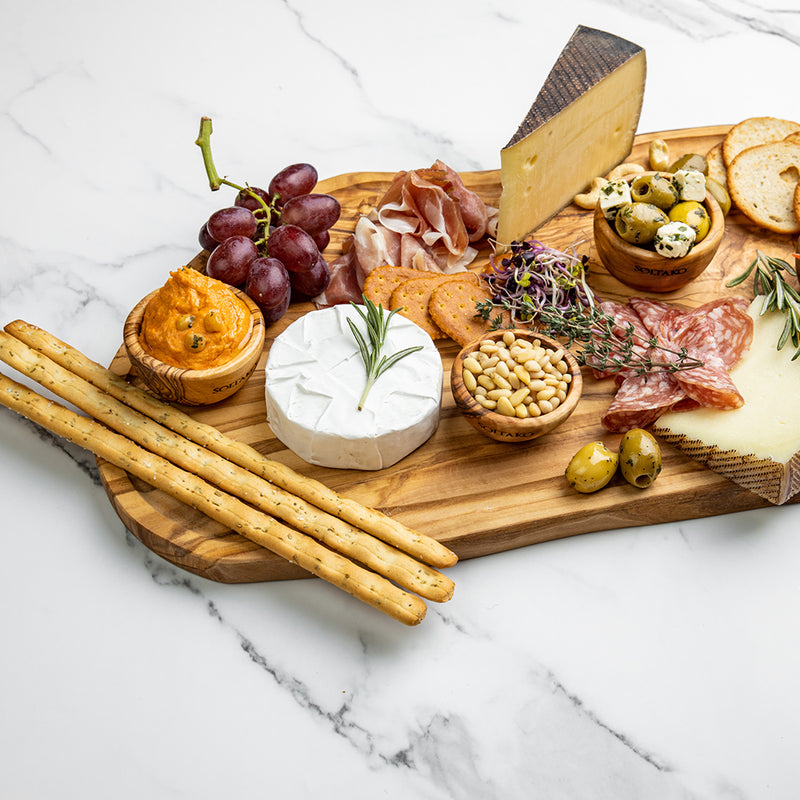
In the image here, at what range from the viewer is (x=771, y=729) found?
2018 millimetres

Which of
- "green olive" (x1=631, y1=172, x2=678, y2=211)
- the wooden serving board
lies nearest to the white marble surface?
the wooden serving board

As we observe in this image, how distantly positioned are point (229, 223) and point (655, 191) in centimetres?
128

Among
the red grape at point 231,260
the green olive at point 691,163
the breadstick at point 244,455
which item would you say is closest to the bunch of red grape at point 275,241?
the red grape at point 231,260

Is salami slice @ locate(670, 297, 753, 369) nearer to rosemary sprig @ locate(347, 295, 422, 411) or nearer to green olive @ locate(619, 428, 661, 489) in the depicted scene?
green olive @ locate(619, 428, 661, 489)

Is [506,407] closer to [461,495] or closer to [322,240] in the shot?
[461,495]

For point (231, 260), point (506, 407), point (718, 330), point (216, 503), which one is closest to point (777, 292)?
point (718, 330)

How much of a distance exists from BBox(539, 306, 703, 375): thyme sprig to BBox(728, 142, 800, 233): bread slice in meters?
0.79

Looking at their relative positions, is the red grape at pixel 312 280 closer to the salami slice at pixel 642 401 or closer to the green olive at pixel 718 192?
the salami slice at pixel 642 401

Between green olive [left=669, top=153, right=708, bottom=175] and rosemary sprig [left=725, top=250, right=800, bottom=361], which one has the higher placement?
green olive [left=669, top=153, right=708, bottom=175]

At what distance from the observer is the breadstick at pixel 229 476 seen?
6.84ft

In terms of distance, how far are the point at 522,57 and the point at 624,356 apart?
1.95m

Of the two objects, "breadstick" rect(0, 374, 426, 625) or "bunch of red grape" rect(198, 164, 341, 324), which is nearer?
"breadstick" rect(0, 374, 426, 625)

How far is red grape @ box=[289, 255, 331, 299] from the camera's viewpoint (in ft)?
8.53

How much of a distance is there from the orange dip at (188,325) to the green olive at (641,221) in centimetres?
121
